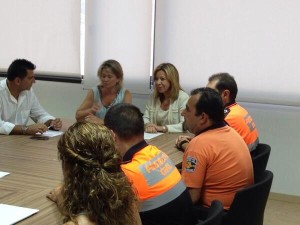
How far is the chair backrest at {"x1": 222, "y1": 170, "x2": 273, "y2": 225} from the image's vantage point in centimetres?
223

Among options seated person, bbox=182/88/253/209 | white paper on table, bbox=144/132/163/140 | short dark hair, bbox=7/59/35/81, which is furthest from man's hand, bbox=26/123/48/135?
seated person, bbox=182/88/253/209

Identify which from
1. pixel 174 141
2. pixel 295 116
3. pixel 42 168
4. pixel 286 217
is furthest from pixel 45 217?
pixel 295 116

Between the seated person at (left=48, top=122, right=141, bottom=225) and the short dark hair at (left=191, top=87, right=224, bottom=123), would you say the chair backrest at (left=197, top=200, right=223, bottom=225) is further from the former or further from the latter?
the short dark hair at (left=191, top=87, right=224, bottom=123)

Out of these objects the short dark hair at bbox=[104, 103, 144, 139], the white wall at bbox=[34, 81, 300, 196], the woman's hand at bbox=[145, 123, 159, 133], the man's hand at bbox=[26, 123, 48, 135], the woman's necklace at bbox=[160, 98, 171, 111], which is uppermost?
the short dark hair at bbox=[104, 103, 144, 139]

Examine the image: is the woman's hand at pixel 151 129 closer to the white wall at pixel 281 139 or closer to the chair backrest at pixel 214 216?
the white wall at pixel 281 139

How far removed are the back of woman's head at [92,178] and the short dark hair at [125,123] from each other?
2.59 ft

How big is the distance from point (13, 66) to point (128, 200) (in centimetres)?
266

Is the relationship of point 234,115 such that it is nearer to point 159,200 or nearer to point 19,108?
point 159,200

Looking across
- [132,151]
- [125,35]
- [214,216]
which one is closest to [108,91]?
[125,35]

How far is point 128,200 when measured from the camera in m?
1.51

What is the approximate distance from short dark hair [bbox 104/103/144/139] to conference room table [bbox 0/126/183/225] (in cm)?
32

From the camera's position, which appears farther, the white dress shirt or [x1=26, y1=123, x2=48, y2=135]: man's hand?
the white dress shirt

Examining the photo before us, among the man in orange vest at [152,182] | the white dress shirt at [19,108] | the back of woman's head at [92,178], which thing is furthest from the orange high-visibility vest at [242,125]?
the back of woman's head at [92,178]

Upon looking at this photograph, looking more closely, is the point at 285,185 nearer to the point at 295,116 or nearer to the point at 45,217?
the point at 295,116
